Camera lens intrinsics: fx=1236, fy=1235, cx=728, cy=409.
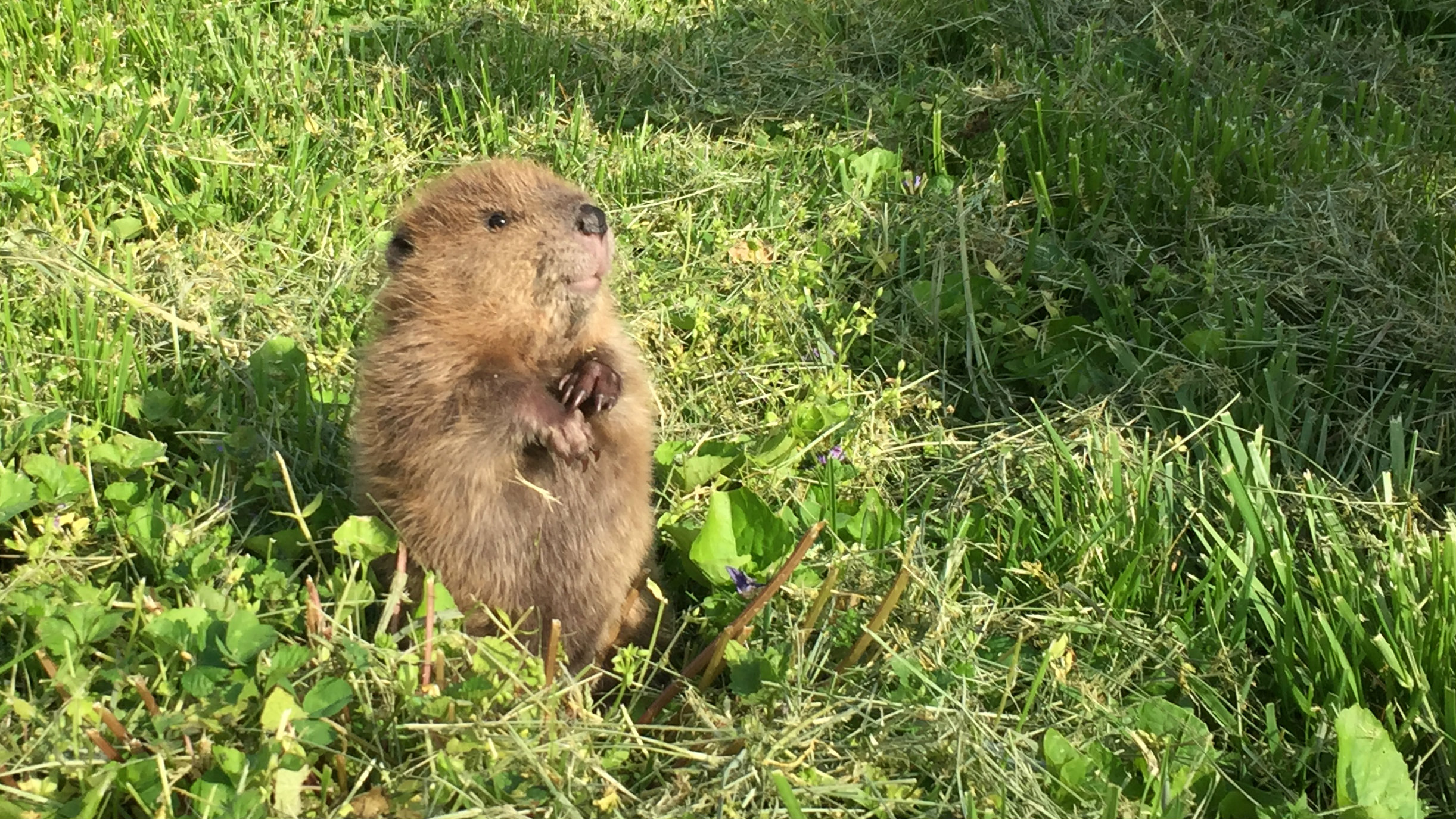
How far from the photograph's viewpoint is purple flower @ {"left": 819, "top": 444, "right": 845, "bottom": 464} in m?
3.40

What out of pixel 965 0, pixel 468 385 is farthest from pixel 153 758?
pixel 965 0

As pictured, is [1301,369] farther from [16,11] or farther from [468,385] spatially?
[16,11]

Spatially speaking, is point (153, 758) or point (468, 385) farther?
point (468, 385)

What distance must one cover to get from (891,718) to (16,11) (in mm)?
4848

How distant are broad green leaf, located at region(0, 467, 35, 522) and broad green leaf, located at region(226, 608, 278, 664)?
2.56 feet

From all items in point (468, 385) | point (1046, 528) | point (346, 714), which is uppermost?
point (468, 385)

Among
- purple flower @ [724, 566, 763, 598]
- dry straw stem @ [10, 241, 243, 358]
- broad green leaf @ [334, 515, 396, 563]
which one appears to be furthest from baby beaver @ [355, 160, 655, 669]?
dry straw stem @ [10, 241, 243, 358]

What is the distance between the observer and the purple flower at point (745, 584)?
288 cm

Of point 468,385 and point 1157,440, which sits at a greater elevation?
point 468,385

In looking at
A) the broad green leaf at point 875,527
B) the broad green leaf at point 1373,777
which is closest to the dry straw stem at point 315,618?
the broad green leaf at point 875,527

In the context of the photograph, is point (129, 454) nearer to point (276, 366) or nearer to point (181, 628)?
point (276, 366)

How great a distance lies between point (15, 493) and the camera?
2.78 meters

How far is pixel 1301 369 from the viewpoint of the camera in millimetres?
3746

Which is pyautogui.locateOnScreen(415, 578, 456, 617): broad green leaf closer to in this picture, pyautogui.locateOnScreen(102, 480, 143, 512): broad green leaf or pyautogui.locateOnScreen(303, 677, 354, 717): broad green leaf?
pyautogui.locateOnScreen(303, 677, 354, 717): broad green leaf
